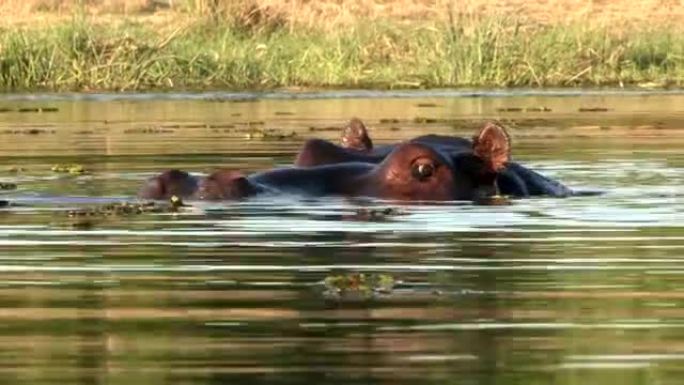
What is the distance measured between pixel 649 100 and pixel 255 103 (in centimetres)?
365

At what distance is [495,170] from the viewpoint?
366 inches

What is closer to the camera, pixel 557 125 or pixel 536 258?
pixel 536 258

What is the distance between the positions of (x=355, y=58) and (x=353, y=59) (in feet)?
0.18

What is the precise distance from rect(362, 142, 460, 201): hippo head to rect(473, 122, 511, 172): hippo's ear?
207 millimetres

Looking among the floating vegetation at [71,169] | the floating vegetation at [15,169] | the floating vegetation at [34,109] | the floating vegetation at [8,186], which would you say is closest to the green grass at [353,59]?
the floating vegetation at [34,109]

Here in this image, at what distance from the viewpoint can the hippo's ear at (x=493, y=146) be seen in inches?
359

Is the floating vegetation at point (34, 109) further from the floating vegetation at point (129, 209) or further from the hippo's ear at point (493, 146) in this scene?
the floating vegetation at point (129, 209)

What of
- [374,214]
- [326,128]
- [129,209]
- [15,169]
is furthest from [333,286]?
[326,128]

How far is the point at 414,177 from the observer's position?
9.05m

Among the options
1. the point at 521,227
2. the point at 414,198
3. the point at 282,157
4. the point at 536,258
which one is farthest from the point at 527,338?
the point at 282,157

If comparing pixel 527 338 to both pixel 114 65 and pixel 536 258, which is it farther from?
pixel 114 65

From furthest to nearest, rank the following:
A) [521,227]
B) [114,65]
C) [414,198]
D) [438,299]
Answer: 1. [114,65]
2. [414,198]
3. [521,227]
4. [438,299]

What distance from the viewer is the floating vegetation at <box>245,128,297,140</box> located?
1390cm

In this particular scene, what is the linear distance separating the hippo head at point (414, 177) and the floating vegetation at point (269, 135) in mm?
4796
